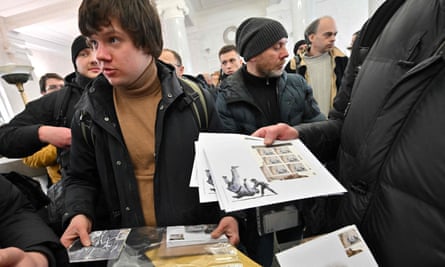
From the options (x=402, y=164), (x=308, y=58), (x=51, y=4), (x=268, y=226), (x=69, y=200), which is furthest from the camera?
(x=51, y=4)

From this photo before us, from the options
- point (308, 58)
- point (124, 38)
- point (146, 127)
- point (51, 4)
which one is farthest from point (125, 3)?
point (51, 4)

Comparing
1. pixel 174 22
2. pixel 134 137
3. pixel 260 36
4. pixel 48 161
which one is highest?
pixel 174 22

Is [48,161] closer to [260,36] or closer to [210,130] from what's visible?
[210,130]

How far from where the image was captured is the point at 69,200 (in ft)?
2.72

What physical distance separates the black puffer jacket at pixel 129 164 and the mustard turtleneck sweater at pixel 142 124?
0.03 metres

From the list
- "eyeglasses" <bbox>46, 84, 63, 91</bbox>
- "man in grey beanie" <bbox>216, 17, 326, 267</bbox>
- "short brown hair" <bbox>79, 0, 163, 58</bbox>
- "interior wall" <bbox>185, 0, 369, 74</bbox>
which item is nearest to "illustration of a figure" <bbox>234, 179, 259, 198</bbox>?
"short brown hair" <bbox>79, 0, 163, 58</bbox>

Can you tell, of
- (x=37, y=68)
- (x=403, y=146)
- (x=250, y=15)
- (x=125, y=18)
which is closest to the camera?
(x=403, y=146)

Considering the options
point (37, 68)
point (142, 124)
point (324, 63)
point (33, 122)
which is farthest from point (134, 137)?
point (37, 68)

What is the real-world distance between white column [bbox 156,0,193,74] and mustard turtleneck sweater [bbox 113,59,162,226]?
419 cm

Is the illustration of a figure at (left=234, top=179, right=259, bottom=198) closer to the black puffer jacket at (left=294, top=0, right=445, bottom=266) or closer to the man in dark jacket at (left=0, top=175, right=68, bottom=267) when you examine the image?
the black puffer jacket at (left=294, top=0, right=445, bottom=266)

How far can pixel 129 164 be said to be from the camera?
2.76 feet

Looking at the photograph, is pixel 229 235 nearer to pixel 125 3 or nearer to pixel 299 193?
pixel 299 193

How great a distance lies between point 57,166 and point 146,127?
2.90ft

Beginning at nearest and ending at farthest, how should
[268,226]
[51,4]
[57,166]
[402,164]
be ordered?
[402,164]
[268,226]
[57,166]
[51,4]
